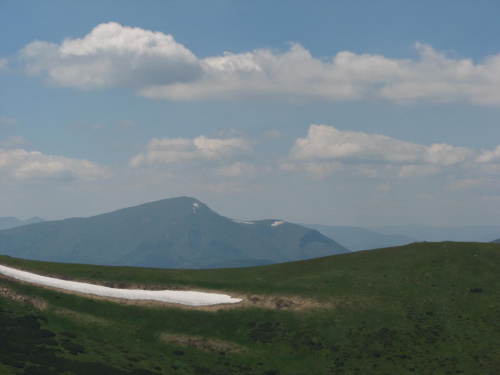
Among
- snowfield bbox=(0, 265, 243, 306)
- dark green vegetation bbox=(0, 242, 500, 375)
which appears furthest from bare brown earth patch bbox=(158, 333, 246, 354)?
snowfield bbox=(0, 265, 243, 306)

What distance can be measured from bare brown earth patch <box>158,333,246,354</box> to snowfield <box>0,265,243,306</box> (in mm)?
11644

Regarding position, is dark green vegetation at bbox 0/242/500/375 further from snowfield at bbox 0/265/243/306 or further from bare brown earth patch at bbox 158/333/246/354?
snowfield at bbox 0/265/243/306

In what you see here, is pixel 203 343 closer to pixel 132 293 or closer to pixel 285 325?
pixel 285 325

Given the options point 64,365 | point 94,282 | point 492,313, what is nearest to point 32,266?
point 94,282

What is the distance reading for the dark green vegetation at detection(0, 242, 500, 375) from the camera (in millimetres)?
64688

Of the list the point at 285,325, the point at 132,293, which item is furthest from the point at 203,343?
the point at 132,293

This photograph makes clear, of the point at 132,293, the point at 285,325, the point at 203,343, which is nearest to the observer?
the point at 203,343

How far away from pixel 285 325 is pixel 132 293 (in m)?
32.9

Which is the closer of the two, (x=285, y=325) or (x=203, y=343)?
(x=203, y=343)

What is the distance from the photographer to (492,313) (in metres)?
80.6

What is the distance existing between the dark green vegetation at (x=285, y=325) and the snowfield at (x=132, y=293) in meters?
3.48

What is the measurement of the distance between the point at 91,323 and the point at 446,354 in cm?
6019

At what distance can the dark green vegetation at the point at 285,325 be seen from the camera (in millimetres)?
64688

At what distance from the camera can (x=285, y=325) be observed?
3199 inches
